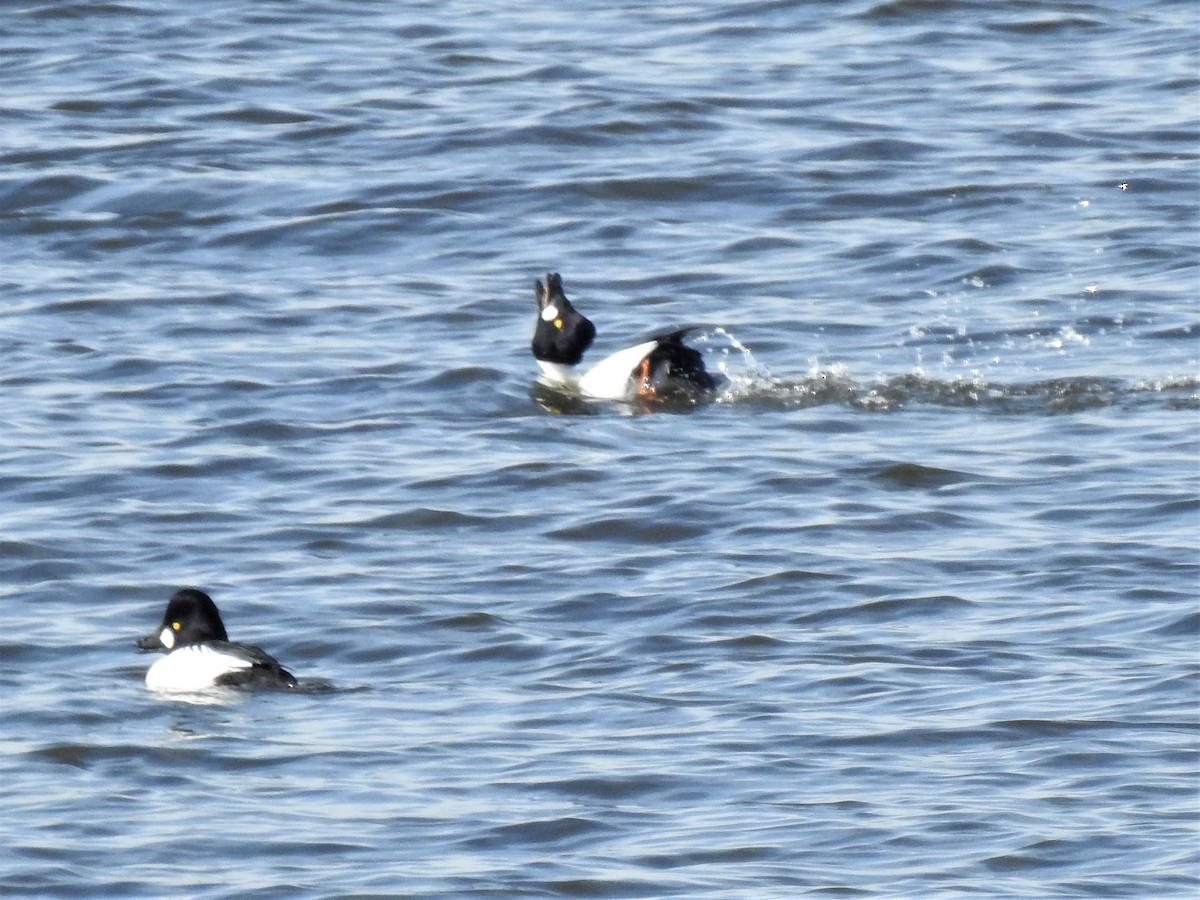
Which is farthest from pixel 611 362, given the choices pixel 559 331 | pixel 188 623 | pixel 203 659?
pixel 203 659

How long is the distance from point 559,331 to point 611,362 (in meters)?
0.32

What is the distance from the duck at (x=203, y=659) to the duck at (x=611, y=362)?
4488mm

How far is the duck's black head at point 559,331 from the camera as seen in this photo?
14.7 m

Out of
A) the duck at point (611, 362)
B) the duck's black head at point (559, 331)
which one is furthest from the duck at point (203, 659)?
the duck's black head at point (559, 331)

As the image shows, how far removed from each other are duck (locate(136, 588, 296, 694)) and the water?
105 millimetres

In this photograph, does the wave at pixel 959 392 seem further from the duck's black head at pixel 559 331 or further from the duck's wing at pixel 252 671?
the duck's wing at pixel 252 671

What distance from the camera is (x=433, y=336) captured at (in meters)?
15.4

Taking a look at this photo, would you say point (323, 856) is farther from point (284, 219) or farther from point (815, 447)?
point (284, 219)

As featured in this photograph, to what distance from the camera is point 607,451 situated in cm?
1355

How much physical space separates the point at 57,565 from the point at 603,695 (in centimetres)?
296

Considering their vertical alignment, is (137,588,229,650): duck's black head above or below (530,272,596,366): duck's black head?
below

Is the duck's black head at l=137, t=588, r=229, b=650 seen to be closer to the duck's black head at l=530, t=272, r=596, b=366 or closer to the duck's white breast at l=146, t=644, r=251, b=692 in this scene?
the duck's white breast at l=146, t=644, r=251, b=692

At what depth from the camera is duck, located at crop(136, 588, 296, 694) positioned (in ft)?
32.3

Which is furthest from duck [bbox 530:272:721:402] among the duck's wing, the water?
the duck's wing
